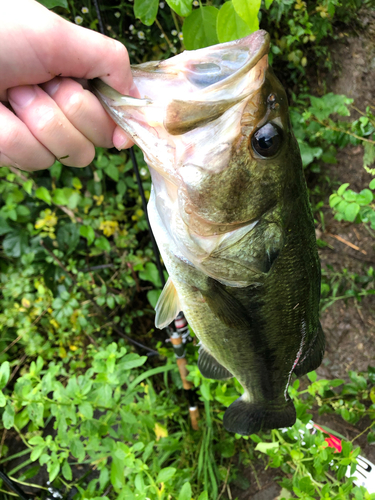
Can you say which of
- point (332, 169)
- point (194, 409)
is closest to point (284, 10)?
point (332, 169)

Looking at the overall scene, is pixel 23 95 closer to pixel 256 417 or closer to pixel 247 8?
pixel 247 8

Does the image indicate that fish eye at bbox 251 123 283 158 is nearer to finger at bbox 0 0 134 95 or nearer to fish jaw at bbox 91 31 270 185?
fish jaw at bbox 91 31 270 185

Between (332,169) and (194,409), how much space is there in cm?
237

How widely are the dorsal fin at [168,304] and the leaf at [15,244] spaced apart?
1.60 meters

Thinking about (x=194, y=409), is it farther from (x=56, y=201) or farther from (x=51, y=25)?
(x=51, y=25)

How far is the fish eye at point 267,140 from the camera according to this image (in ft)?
2.32

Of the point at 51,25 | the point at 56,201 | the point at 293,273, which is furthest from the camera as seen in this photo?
the point at 56,201

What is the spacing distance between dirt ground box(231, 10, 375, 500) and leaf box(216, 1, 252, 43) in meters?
2.29

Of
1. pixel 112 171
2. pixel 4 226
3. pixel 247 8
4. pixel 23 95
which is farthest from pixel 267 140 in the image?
pixel 4 226

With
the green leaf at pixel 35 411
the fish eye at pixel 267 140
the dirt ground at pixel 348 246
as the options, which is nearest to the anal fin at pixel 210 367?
the green leaf at pixel 35 411

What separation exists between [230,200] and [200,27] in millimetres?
562

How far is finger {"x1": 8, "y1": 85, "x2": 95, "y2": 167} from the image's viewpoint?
0.68 m

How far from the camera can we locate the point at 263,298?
3.05ft

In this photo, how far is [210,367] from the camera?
1.28 meters
